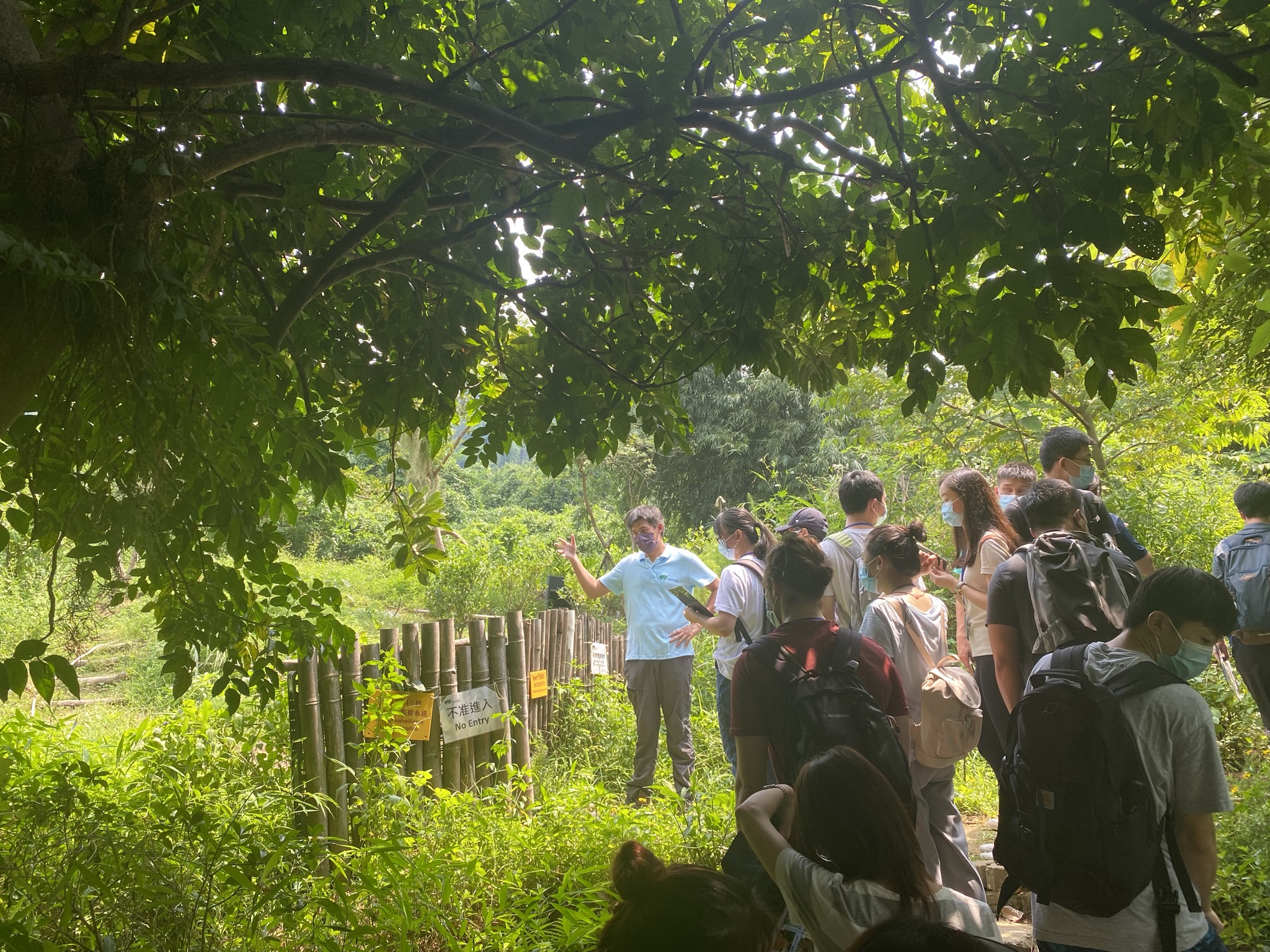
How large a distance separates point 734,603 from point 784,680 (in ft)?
5.77

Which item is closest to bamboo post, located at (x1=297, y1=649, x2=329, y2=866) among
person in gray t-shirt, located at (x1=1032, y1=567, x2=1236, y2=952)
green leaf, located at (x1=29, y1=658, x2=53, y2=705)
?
green leaf, located at (x1=29, y1=658, x2=53, y2=705)

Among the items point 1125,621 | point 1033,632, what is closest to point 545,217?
point 1125,621

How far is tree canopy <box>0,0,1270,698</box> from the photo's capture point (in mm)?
1746

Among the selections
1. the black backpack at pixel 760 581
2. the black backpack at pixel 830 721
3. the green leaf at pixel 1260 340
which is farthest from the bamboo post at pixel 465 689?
the green leaf at pixel 1260 340

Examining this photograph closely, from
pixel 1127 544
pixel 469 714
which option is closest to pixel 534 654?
pixel 469 714

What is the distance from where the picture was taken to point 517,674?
221 inches

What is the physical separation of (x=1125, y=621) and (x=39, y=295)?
8.60ft

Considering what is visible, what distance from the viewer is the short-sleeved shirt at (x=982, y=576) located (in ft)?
12.7

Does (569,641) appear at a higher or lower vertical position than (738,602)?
lower

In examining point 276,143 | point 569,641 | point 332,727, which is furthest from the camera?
point 569,641

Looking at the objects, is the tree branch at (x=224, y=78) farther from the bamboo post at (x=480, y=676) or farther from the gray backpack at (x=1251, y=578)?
the gray backpack at (x=1251, y=578)

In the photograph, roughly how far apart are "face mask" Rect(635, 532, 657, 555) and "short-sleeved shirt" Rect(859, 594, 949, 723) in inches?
97.4

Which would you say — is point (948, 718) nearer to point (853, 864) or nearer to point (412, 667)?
point (853, 864)

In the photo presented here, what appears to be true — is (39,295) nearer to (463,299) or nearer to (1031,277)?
(463,299)
